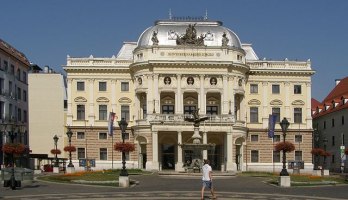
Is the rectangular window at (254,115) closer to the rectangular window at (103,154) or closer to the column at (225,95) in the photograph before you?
the column at (225,95)

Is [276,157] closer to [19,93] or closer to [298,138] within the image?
[298,138]

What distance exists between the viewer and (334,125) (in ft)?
341

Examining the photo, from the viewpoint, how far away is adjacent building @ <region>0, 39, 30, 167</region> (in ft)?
276

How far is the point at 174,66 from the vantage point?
302 feet

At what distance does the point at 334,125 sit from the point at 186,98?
25.7 m

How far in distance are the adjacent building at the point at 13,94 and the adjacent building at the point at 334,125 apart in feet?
139

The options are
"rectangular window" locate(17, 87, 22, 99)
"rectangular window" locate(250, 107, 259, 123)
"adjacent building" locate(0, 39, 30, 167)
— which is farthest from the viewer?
"rectangular window" locate(250, 107, 259, 123)

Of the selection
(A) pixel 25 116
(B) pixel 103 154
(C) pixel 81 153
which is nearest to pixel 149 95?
(B) pixel 103 154

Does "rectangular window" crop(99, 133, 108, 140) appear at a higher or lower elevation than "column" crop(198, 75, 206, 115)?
lower

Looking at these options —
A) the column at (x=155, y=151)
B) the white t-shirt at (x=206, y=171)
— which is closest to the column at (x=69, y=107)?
the column at (x=155, y=151)

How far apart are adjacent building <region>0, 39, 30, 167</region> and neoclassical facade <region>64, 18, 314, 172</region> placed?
6694mm

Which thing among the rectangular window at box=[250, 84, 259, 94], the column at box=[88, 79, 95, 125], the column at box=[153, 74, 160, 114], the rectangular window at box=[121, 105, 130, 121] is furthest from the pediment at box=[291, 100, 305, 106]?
the column at box=[88, 79, 95, 125]

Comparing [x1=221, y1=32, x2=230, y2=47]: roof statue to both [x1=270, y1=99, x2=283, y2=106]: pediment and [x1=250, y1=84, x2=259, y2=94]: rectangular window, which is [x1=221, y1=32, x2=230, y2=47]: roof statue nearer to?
[x1=250, y1=84, x2=259, y2=94]: rectangular window

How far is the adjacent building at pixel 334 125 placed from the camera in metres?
98.5
